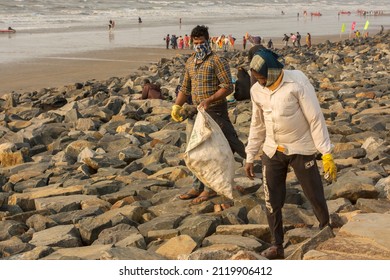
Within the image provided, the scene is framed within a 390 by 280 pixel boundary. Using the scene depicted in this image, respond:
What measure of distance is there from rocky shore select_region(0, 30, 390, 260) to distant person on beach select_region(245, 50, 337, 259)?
0.29 m

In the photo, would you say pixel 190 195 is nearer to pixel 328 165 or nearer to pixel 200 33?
pixel 200 33

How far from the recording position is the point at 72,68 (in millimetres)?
22594

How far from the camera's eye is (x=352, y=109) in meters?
9.67

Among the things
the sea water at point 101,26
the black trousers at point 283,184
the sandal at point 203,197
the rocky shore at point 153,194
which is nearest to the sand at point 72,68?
the sea water at point 101,26

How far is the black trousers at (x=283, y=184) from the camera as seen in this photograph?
4.09 metres

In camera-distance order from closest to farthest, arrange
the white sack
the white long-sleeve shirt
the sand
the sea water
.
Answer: the white long-sleeve shirt
the white sack
the sand
the sea water

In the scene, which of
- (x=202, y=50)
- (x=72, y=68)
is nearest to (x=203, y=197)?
(x=202, y=50)

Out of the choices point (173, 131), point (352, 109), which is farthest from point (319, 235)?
point (352, 109)

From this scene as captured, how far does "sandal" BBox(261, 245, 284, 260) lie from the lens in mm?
4113

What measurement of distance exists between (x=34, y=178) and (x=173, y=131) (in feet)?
7.81

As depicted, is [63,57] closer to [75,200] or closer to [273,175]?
[75,200]

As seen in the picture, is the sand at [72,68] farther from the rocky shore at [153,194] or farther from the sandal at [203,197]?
the sandal at [203,197]

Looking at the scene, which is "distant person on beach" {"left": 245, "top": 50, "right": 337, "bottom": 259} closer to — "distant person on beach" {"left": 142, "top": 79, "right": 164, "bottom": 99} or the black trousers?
the black trousers

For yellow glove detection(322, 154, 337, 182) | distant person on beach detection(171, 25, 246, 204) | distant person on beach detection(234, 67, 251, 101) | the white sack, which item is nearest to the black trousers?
yellow glove detection(322, 154, 337, 182)
